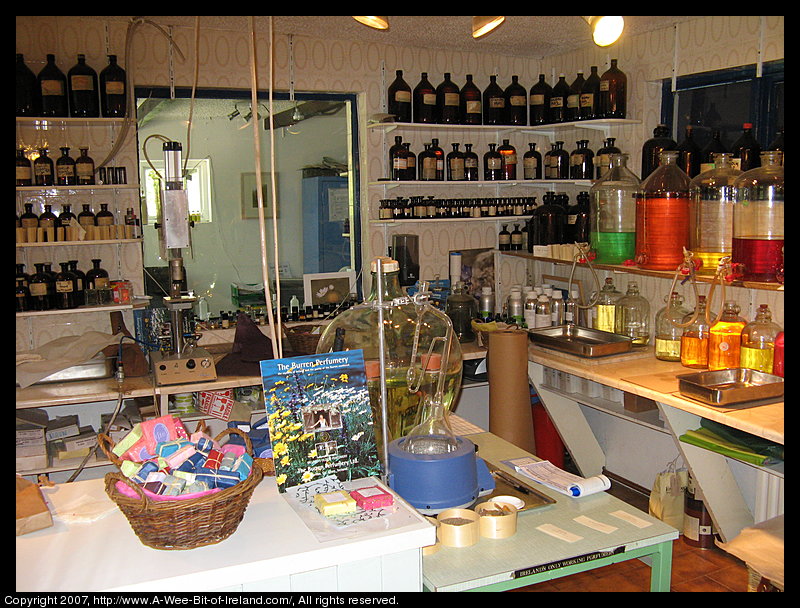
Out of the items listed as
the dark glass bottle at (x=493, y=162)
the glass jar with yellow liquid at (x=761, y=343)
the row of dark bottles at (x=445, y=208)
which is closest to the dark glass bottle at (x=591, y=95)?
the dark glass bottle at (x=493, y=162)

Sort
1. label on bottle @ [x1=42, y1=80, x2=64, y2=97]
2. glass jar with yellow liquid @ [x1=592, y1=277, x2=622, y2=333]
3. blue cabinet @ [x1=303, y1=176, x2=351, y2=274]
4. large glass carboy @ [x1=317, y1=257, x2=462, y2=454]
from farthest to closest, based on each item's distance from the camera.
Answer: blue cabinet @ [x1=303, y1=176, x2=351, y2=274]
glass jar with yellow liquid @ [x1=592, y1=277, x2=622, y2=333]
label on bottle @ [x1=42, y1=80, x2=64, y2=97]
large glass carboy @ [x1=317, y1=257, x2=462, y2=454]

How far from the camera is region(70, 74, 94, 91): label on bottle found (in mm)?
3748

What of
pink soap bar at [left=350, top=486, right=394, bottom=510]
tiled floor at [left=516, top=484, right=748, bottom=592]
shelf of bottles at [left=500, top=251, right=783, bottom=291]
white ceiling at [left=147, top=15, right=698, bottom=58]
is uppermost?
white ceiling at [left=147, top=15, right=698, bottom=58]

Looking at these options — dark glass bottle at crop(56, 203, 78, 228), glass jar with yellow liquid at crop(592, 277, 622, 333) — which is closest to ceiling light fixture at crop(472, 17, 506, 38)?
glass jar with yellow liquid at crop(592, 277, 622, 333)

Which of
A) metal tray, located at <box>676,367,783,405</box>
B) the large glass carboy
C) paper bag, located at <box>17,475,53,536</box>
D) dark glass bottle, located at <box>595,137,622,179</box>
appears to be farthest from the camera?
dark glass bottle, located at <box>595,137,622,179</box>

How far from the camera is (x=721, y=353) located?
322 cm

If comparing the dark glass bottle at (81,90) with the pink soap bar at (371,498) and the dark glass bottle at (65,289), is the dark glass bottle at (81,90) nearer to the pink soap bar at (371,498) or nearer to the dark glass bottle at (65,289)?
the dark glass bottle at (65,289)

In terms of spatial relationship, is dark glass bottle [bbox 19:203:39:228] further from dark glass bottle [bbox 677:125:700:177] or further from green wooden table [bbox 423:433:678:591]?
dark glass bottle [bbox 677:125:700:177]

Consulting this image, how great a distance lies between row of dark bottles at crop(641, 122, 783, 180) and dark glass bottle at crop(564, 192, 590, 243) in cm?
46

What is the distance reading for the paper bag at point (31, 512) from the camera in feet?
5.09

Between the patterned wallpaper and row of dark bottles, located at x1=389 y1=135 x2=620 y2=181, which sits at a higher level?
the patterned wallpaper

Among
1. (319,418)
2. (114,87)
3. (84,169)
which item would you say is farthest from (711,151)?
(84,169)

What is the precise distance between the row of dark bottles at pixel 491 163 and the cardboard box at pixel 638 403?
144 cm
